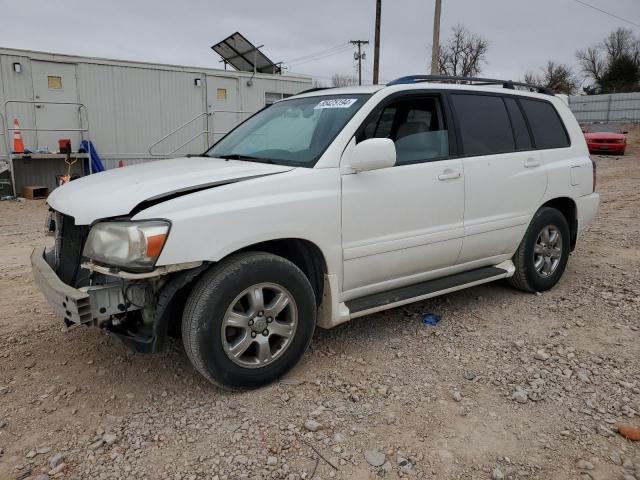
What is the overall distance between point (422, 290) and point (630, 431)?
1551 mm

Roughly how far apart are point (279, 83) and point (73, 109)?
19.6 feet

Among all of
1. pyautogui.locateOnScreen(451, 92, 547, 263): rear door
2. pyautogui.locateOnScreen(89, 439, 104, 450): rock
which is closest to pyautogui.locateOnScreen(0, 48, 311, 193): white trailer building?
pyautogui.locateOnScreen(451, 92, 547, 263): rear door

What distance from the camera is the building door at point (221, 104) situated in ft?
47.7

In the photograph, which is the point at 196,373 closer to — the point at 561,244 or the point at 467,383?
the point at 467,383

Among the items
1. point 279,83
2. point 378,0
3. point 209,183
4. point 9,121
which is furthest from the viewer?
point 378,0

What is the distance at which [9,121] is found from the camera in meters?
11.6

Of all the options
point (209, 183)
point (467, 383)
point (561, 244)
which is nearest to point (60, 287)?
point (209, 183)

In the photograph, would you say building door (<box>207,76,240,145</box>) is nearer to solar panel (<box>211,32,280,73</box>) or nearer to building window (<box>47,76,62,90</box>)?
solar panel (<box>211,32,280,73</box>)

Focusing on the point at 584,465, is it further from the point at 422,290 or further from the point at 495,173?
the point at 495,173

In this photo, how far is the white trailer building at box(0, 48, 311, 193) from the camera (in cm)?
1164

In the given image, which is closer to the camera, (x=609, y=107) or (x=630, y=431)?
(x=630, y=431)

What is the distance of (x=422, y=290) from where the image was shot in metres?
3.88

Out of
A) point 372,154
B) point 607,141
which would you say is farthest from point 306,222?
point 607,141

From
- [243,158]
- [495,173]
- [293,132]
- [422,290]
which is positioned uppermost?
[293,132]
